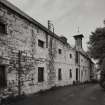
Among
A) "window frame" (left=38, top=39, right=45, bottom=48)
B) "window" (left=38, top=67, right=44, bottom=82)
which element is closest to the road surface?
"window" (left=38, top=67, right=44, bottom=82)

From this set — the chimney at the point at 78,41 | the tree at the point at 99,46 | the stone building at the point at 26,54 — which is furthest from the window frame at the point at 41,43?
the chimney at the point at 78,41

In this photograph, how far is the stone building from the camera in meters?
7.72

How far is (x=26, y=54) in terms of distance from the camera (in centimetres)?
953

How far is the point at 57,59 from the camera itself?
14.9 meters

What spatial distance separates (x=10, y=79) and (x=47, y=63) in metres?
5.21

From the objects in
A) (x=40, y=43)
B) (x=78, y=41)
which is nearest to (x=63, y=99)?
(x=40, y=43)

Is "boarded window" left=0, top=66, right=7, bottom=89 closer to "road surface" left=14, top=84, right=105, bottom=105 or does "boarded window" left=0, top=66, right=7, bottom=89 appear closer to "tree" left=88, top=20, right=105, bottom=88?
"road surface" left=14, top=84, right=105, bottom=105

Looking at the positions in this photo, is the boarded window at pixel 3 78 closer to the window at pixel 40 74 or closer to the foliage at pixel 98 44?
the window at pixel 40 74

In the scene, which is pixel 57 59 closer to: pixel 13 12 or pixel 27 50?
pixel 27 50

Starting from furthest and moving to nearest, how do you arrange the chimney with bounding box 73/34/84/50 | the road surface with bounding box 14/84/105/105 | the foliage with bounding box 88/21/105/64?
the chimney with bounding box 73/34/84/50 → the foliage with bounding box 88/21/105/64 → the road surface with bounding box 14/84/105/105

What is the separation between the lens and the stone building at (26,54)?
25.3 feet

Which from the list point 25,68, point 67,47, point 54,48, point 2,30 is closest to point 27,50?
point 25,68

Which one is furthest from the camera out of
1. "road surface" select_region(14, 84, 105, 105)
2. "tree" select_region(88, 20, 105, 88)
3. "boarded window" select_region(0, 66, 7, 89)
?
"tree" select_region(88, 20, 105, 88)

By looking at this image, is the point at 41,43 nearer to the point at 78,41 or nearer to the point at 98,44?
the point at 98,44
